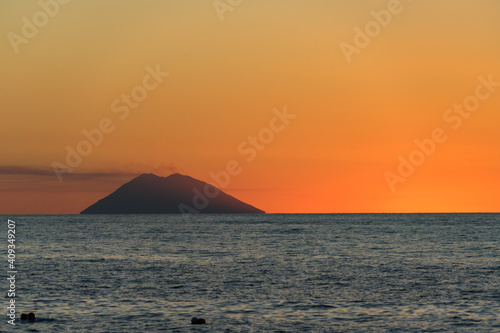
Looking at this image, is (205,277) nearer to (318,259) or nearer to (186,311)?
(186,311)

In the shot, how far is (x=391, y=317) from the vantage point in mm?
42406

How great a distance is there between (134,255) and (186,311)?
49.9 meters

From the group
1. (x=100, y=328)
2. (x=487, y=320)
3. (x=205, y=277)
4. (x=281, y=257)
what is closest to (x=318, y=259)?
(x=281, y=257)

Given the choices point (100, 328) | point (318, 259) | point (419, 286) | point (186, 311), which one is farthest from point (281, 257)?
point (100, 328)

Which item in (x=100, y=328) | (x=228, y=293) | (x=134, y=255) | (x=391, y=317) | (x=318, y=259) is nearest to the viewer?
(x=100, y=328)

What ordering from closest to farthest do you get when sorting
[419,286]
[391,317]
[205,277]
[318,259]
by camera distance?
[391,317], [419,286], [205,277], [318,259]

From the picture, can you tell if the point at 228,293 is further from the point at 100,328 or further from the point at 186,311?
the point at 100,328

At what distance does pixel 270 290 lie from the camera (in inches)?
2127

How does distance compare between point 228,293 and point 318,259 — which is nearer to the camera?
point 228,293

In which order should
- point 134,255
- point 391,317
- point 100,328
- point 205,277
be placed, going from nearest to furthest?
point 100,328, point 391,317, point 205,277, point 134,255

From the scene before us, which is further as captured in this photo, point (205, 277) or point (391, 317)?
point (205, 277)

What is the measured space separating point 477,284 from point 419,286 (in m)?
6.22

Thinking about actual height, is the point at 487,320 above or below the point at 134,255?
below

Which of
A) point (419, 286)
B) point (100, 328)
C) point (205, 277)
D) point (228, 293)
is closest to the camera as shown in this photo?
point (100, 328)
